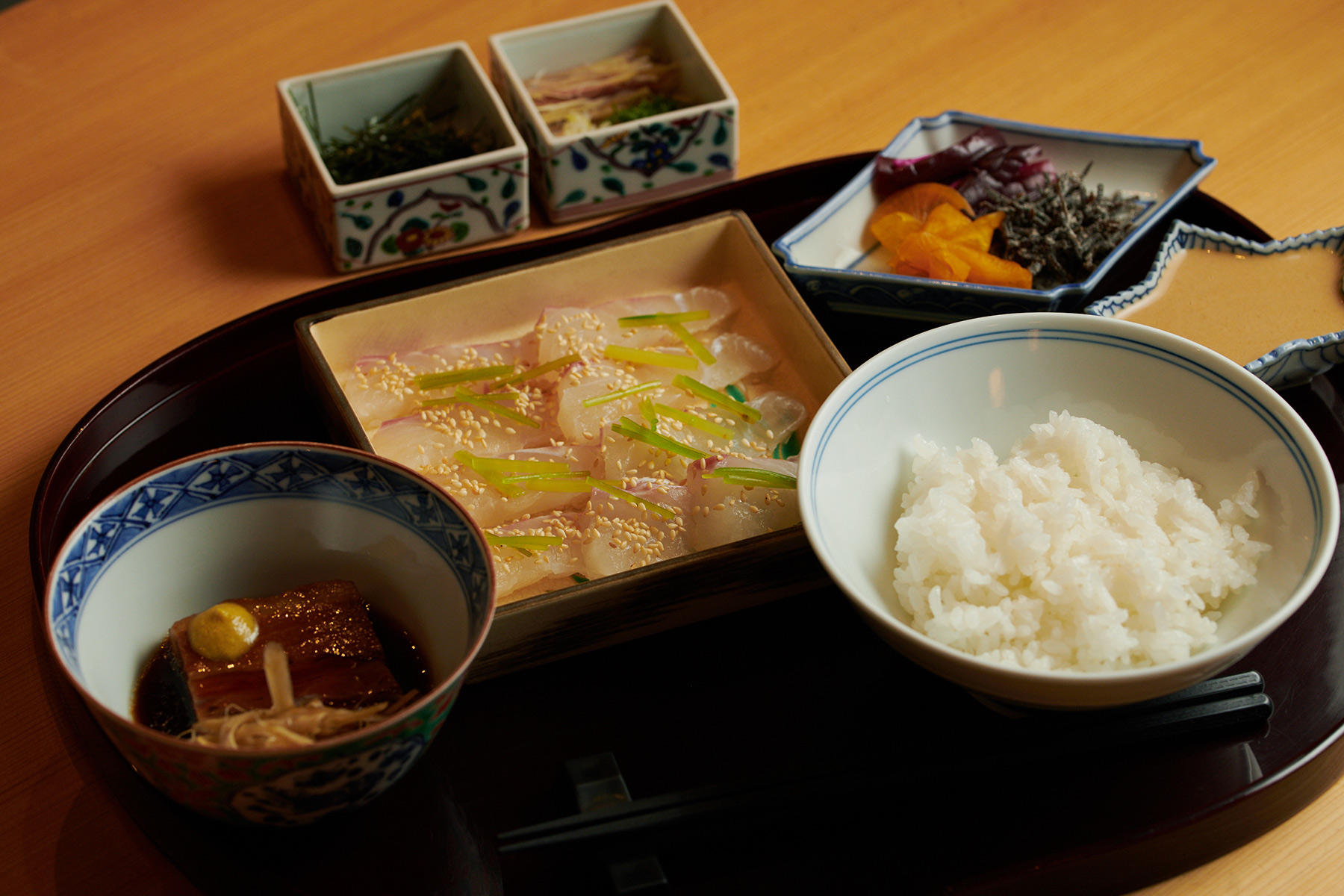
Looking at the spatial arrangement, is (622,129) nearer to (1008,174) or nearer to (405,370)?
(405,370)

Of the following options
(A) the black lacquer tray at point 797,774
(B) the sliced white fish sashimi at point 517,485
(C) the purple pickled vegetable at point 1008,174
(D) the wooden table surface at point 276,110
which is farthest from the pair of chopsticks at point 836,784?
(C) the purple pickled vegetable at point 1008,174

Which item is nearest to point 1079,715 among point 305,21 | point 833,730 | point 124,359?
point 833,730

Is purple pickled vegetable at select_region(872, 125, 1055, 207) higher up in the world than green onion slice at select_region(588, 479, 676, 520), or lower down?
higher up

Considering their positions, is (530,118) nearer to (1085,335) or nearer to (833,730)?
(1085,335)

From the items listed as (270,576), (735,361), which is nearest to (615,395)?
(735,361)

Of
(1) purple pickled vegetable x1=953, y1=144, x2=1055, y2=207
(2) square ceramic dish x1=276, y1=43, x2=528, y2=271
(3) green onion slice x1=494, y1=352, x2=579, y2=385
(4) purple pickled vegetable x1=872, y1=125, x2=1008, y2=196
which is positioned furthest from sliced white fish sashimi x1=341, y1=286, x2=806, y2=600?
(1) purple pickled vegetable x1=953, y1=144, x2=1055, y2=207

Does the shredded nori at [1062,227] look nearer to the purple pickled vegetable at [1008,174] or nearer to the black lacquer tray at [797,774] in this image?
the purple pickled vegetable at [1008,174]

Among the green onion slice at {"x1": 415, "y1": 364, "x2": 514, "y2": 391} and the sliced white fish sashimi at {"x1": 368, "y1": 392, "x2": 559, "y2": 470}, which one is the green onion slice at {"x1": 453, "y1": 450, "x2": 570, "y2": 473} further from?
the green onion slice at {"x1": 415, "y1": 364, "x2": 514, "y2": 391}
